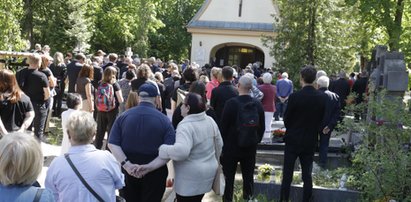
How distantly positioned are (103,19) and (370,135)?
36553 mm

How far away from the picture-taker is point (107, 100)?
383 inches

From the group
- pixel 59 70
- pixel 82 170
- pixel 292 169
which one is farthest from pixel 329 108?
pixel 59 70

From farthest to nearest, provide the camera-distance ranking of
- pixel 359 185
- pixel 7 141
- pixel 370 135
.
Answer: pixel 359 185
pixel 370 135
pixel 7 141

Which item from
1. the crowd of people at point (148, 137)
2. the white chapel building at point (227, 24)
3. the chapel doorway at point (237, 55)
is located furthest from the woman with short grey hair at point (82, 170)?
the chapel doorway at point (237, 55)

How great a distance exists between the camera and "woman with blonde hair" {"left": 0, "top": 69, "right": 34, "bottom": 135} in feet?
22.6

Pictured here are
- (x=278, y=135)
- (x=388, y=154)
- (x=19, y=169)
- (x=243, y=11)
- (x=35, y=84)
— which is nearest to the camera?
(x=19, y=169)

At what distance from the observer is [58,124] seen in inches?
534

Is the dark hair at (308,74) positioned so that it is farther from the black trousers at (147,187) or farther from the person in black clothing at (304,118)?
the black trousers at (147,187)

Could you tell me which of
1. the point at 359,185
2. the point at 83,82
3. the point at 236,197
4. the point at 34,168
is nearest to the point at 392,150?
the point at 359,185

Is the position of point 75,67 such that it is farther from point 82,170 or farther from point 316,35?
point 316,35

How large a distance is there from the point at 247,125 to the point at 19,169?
13.7ft

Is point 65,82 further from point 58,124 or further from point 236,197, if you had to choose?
point 236,197

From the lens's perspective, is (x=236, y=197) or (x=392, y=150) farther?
(x=236, y=197)

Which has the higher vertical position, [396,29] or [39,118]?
[396,29]
